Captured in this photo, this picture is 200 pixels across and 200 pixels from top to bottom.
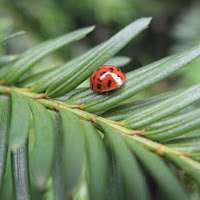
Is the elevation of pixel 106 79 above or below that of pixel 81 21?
below

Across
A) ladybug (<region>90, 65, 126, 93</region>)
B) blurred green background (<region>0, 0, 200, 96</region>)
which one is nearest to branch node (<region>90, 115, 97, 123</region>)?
ladybug (<region>90, 65, 126, 93</region>)

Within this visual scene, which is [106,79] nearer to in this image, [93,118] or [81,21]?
[93,118]

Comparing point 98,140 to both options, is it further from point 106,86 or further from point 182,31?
point 182,31

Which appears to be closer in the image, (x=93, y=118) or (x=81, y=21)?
(x=93, y=118)

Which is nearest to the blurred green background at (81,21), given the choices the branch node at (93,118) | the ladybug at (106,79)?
the ladybug at (106,79)

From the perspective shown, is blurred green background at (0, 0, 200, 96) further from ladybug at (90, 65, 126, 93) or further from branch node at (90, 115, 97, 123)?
branch node at (90, 115, 97, 123)

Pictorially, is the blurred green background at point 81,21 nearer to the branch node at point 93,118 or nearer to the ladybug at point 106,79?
the ladybug at point 106,79

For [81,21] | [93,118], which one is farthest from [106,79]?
[81,21]

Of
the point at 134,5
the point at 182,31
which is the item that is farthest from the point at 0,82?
the point at 134,5
